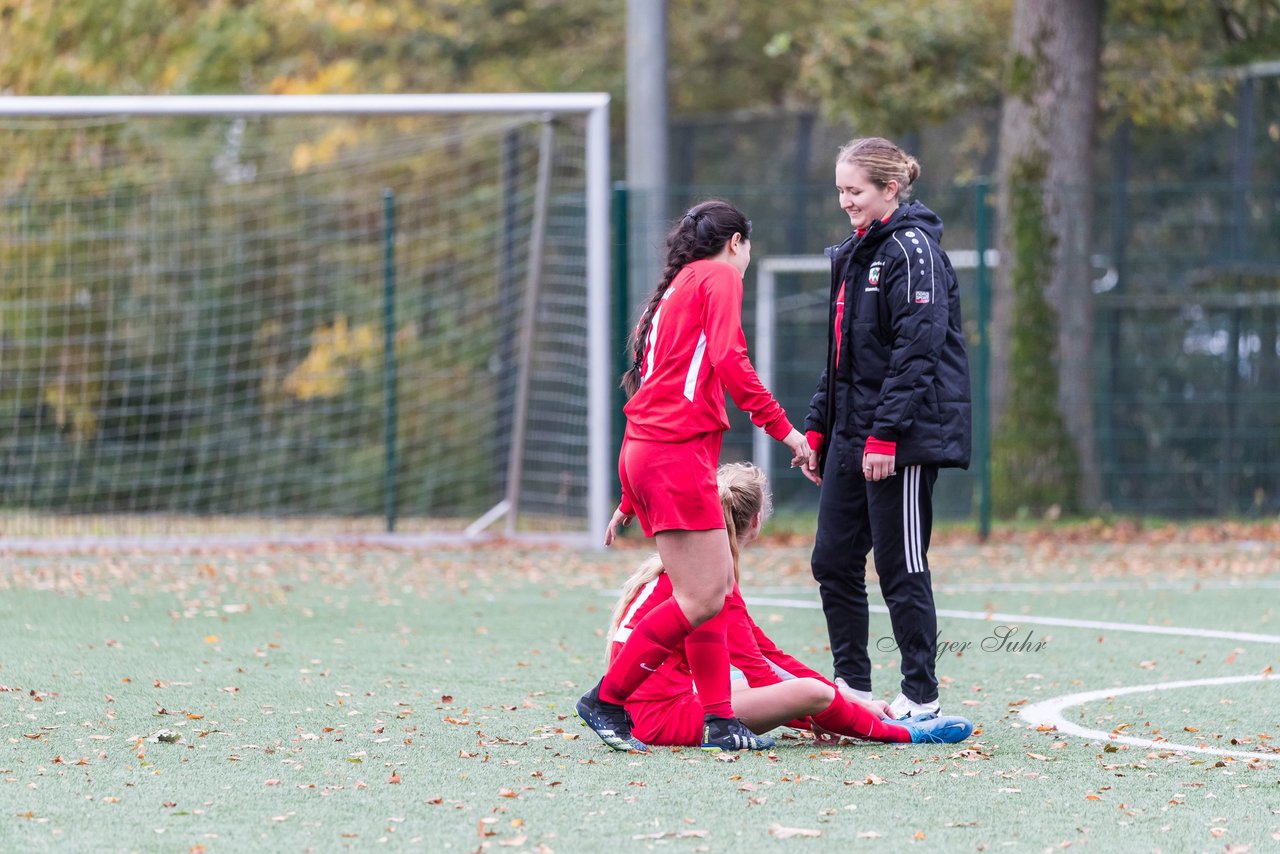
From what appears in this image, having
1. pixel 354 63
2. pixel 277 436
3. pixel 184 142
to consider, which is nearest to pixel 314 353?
pixel 277 436

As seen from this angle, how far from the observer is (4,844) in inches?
149

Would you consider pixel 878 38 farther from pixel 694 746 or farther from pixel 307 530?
pixel 694 746

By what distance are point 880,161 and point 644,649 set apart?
66.2 inches

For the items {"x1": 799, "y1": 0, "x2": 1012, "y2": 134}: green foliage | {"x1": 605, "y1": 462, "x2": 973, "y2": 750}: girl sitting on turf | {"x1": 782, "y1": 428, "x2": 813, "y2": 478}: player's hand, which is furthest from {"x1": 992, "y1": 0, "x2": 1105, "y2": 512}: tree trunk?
{"x1": 782, "y1": 428, "x2": 813, "y2": 478}: player's hand

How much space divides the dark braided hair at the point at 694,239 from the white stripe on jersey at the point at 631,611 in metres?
0.63

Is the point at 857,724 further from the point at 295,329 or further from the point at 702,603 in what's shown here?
the point at 295,329

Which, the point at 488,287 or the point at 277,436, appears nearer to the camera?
the point at 277,436

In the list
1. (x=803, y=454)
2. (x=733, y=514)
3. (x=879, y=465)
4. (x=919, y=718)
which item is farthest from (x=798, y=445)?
(x=919, y=718)

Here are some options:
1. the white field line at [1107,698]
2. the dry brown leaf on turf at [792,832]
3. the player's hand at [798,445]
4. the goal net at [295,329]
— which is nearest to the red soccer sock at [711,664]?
the player's hand at [798,445]

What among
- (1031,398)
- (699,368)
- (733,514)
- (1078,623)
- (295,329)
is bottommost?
(1078,623)

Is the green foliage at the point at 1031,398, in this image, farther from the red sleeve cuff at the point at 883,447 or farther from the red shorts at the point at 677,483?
the red shorts at the point at 677,483

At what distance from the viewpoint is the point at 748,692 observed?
505cm

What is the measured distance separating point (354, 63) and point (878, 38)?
9.25 m

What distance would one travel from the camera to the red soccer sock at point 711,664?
4.95 m
